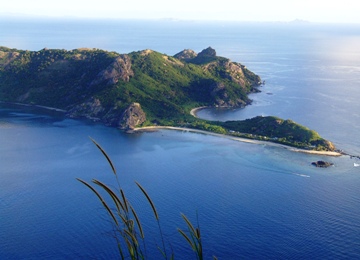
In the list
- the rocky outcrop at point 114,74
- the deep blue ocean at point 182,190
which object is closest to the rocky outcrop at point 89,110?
the deep blue ocean at point 182,190

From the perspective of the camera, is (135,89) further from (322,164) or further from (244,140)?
(322,164)

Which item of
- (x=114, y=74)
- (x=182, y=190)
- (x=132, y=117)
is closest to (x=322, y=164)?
(x=182, y=190)

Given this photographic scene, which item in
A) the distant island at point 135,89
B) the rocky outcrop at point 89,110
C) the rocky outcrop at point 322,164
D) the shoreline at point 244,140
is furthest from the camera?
the rocky outcrop at point 89,110

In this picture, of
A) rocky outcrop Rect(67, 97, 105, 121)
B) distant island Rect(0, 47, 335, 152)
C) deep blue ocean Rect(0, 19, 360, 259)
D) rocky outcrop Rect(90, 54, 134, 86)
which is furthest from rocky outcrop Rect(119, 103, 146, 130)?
rocky outcrop Rect(90, 54, 134, 86)

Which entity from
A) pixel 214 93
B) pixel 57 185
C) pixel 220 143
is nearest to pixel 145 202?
pixel 57 185

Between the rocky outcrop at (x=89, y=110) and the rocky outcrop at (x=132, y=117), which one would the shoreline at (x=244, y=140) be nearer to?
the rocky outcrop at (x=132, y=117)

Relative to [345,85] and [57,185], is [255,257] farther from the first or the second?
[345,85]

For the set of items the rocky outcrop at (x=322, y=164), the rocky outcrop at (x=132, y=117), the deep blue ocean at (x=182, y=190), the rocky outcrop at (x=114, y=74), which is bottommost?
the deep blue ocean at (x=182, y=190)

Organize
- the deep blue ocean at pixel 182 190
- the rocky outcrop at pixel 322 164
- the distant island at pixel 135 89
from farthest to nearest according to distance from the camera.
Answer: the distant island at pixel 135 89, the rocky outcrop at pixel 322 164, the deep blue ocean at pixel 182 190
